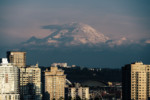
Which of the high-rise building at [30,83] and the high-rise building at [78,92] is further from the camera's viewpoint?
the high-rise building at [78,92]

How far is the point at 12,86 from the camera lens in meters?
140

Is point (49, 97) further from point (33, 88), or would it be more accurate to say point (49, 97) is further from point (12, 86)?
point (12, 86)

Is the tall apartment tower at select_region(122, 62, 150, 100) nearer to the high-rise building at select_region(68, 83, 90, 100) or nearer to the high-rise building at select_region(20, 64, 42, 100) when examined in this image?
the high-rise building at select_region(20, 64, 42, 100)

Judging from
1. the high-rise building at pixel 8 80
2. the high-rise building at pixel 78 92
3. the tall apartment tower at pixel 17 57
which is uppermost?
the tall apartment tower at pixel 17 57

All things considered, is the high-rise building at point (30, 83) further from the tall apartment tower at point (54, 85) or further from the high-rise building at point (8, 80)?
the high-rise building at point (8, 80)

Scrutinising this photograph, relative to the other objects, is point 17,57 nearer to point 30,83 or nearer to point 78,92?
point 78,92

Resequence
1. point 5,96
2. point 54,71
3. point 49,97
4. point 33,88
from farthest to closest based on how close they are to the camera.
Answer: point 54,71 < point 49,97 < point 33,88 < point 5,96

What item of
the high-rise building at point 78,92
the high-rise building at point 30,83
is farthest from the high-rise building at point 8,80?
the high-rise building at point 78,92

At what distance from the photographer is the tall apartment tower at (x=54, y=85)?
169 m

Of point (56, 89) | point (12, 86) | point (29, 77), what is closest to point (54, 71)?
Result: point (56, 89)

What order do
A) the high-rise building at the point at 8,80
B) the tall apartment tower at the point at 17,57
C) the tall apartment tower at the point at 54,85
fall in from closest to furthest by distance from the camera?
the high-rise building at the point at 8,80, the tall apartment tower at the point at 54,85, the tall apartment tower at the point at 17,57

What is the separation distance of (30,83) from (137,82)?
97.3ft

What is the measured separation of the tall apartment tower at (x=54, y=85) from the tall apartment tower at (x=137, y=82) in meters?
29.7

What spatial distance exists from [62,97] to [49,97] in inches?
125
